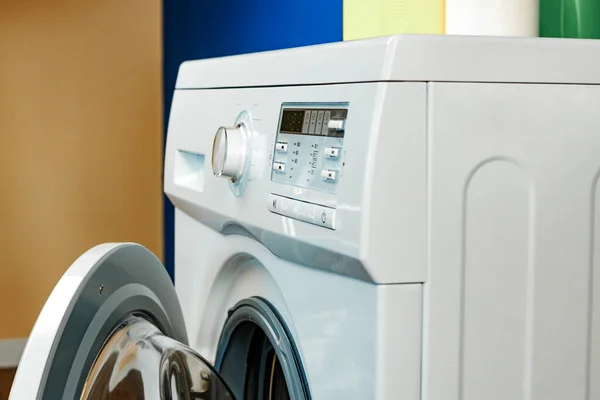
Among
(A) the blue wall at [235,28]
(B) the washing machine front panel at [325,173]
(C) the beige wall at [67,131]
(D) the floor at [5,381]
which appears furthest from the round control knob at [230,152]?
(C) the beige wall at [67,131]

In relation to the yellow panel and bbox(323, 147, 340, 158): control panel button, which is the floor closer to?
the yellow panel

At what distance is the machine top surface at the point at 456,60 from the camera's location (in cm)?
62

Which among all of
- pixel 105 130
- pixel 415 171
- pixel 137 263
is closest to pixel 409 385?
pixel 415 171

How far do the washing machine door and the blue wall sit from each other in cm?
21

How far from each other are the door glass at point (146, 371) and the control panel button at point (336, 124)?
1.02 feet

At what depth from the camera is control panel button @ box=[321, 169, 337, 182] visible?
68 centimetres

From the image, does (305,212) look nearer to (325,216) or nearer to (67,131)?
(325,216)

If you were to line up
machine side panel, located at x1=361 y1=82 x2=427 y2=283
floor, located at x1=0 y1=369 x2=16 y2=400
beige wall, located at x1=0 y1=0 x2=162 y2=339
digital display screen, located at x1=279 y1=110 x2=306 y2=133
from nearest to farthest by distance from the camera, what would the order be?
machine side panel, located at x1=361 y1=82 x2=427 y2=283
digital display screen, located at x1=279 y1=110 x2=306 y2=133
floor, located at x1=0 y1=369 x2=16 y2=400
beige wall, located at x1=0 y1=0 x2=162 y2=339

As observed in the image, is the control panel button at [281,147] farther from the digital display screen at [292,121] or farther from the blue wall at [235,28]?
the blue wall at [235,28]

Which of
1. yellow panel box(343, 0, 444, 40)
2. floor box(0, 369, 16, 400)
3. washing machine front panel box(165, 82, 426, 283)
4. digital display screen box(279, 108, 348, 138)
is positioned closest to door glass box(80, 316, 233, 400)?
washing machine front panel box(165, 82, 426, 283)

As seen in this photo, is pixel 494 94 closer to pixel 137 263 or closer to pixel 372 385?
pixel 372 385

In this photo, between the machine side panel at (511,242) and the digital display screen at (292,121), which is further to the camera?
the digital display screen at (292,121)

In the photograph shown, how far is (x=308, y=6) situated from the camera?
1.66m

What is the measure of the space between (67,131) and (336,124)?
271 cm
